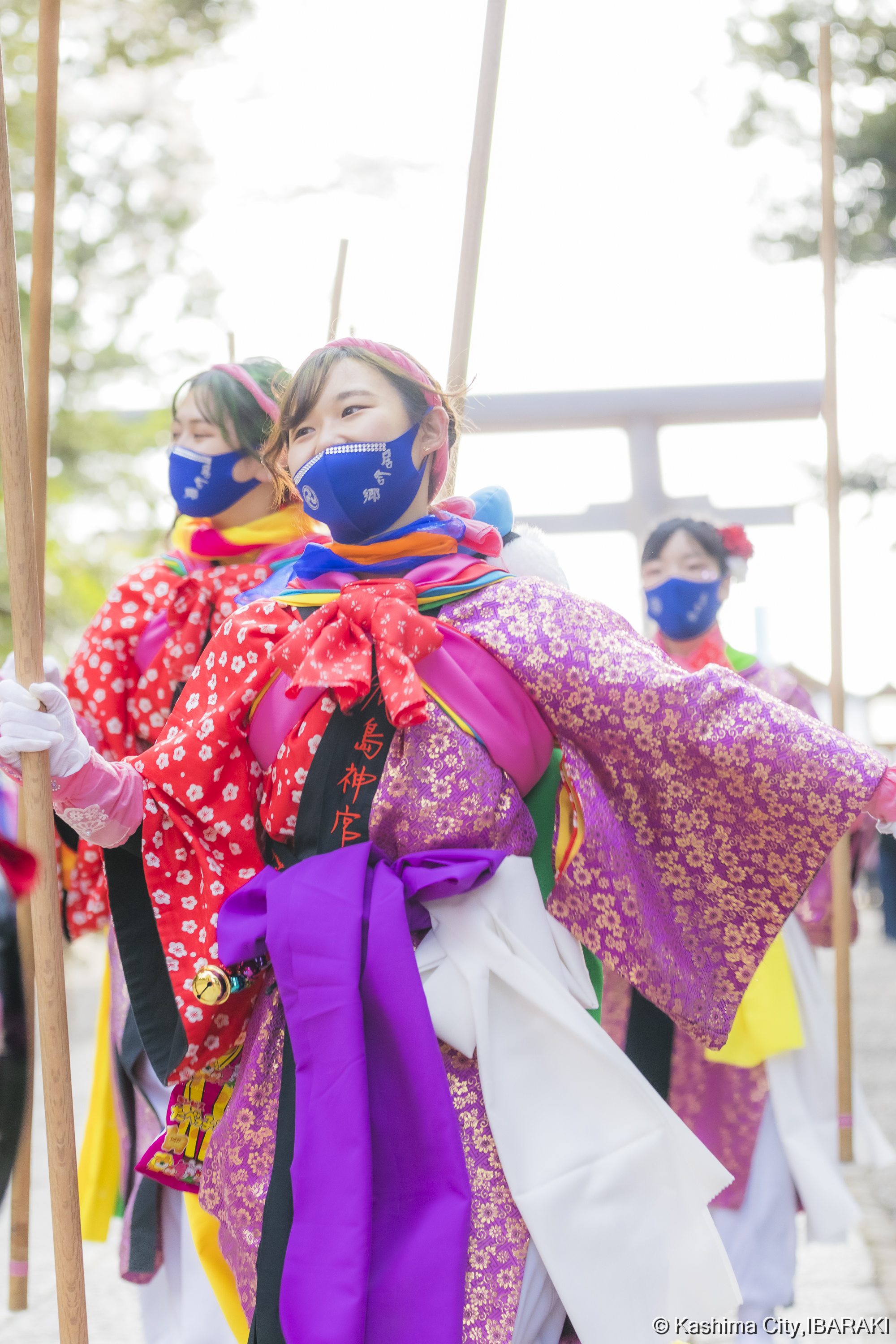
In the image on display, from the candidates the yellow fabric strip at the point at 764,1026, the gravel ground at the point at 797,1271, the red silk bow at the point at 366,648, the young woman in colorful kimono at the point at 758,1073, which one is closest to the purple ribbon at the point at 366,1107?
the red silk bow at the point at 366,648

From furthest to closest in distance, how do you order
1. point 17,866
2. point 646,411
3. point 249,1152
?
point 646,411
point 249,1152
point 17,866

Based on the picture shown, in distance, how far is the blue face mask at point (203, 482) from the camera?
2.70m

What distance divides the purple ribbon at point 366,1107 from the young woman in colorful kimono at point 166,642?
113cm

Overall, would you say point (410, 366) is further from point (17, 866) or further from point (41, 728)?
point (17, 866)

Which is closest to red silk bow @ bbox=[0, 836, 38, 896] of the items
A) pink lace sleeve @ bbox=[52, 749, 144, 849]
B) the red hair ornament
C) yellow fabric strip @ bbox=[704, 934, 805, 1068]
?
pink lace sleeve @ bbox=[52, 749, 144, 849]

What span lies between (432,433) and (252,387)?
85cm

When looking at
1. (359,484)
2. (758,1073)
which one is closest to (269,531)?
(359,484)

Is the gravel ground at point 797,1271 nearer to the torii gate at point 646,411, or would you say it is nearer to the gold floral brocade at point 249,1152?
the gold floral brocade at point 249,1152

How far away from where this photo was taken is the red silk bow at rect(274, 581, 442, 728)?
169 cm

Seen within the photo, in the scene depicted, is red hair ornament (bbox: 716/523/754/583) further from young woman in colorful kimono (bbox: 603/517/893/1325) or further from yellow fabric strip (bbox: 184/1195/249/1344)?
yellow fabric strip (bbox: 184/1195/249/1344)

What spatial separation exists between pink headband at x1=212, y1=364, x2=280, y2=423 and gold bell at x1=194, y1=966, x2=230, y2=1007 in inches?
51.2

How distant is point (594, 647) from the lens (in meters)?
1.82

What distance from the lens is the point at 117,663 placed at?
9.14 feet

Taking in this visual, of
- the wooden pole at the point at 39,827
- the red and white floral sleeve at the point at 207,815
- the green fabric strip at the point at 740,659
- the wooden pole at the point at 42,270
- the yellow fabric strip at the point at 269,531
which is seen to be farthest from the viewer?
the green fabric strip at the point at 740,659
